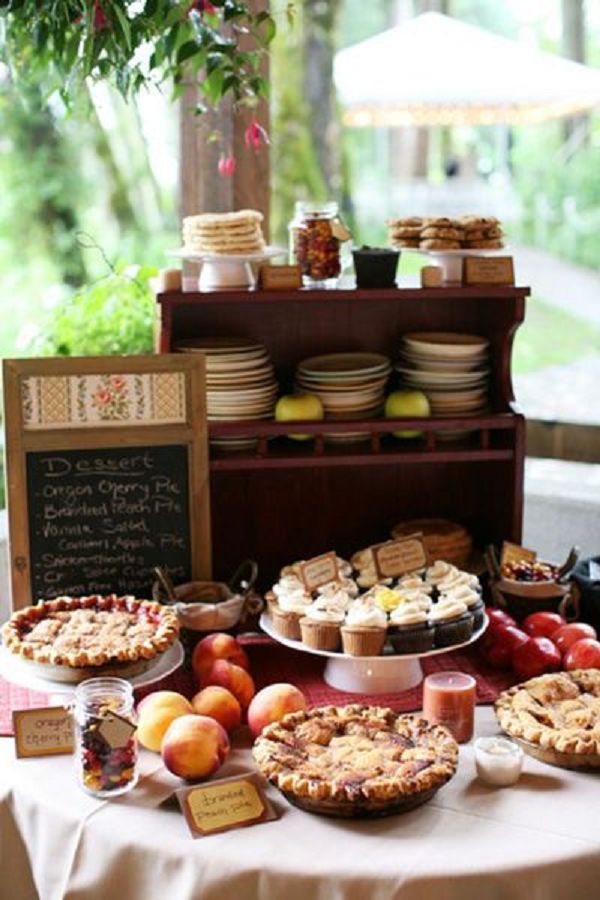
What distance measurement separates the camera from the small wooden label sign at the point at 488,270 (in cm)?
252

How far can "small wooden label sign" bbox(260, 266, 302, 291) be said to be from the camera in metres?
2.45

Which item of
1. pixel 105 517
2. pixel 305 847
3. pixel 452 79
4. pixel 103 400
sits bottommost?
pixel 305 847

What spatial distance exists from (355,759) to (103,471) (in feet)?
2.83

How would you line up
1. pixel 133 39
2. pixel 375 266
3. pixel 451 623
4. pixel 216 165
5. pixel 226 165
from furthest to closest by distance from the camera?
pixel 216 165, pixel 226 165, pixel 375 266, pixel 133 39, pixel 451 623

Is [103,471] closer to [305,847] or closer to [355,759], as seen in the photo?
[355,759]

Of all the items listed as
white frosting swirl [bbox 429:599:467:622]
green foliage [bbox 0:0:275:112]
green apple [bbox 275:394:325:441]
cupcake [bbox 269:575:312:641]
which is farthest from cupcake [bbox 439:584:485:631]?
green foliage [bbox 0:0:275:112]

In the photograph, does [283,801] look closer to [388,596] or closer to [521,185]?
[388,596]

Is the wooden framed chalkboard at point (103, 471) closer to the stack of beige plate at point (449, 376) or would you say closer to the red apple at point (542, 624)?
the stack of beige plate at point (449, 376)

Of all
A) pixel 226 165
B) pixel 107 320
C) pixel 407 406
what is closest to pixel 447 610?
pixel 407 406

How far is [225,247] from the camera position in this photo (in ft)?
8.07

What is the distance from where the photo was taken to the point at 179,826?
177 centimetres

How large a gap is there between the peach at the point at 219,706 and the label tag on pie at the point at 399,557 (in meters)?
0.47

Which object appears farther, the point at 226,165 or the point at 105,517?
the point at 226,165

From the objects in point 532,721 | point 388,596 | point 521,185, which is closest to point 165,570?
point 388,596
